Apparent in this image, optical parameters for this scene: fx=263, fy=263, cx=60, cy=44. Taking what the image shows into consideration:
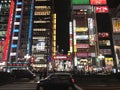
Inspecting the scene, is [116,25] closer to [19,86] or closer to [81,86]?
[81,86]

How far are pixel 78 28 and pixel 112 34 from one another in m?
15.9

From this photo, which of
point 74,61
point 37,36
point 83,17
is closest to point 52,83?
point 74,61

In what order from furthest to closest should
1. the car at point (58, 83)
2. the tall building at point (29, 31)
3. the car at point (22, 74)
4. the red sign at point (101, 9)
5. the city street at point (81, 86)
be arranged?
1. the tall building at point (29, 31)
2. the red sign at point (101, 9)
3. the car at point (22, 74)
4. the city street at point (81, 86)
5. the car at point (58, 83)

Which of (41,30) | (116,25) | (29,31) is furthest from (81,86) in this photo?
(41,30)

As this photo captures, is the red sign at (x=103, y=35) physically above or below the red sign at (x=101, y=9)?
below

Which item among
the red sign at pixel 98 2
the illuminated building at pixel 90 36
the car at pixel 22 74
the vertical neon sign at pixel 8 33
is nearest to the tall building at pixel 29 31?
the vertical neon sign at pixel 8 33

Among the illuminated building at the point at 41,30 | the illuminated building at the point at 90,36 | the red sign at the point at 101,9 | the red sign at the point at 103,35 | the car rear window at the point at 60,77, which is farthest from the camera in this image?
the illuminated building at the point at 41,30

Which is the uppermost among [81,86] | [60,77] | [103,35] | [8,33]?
[8,33]

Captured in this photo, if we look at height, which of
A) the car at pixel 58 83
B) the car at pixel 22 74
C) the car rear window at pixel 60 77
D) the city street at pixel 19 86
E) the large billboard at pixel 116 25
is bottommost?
the car at pixel 22 74

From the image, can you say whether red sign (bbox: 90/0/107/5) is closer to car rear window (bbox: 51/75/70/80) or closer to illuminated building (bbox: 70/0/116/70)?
illuminated building (bbox: 70/0/116/70)

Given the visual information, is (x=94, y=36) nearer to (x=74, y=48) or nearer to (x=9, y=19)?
(x=74, y=48)

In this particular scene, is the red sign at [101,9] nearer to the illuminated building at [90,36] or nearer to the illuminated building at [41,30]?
the illuminated building at [90,36]

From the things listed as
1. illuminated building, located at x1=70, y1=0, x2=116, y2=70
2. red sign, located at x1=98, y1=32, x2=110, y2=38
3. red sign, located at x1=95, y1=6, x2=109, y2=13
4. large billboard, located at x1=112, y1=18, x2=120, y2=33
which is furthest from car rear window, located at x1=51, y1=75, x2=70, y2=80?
red sign, located at x1=95, y1=6, x2=109, y2=13

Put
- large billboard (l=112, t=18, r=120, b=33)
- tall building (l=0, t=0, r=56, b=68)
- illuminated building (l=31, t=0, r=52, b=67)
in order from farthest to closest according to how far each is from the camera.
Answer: illuminated building (l=31, t=0, r=52, b=67) → tall building (l=0, t=0, r=56, b=68) → large billboard (l=112, t=18, r=120, b=33)
